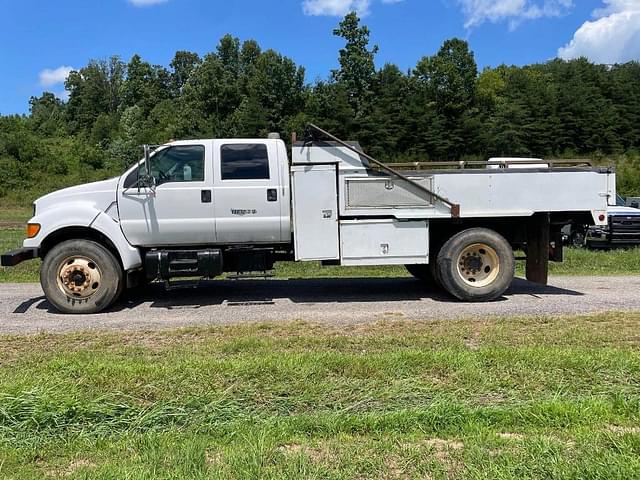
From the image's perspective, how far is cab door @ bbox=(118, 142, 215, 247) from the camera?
27.8 feet

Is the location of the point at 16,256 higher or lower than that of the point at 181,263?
higher

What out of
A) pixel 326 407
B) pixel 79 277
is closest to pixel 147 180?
pixel 79 277

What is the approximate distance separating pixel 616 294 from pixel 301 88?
2799 inches

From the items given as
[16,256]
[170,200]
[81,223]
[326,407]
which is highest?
[170,200]

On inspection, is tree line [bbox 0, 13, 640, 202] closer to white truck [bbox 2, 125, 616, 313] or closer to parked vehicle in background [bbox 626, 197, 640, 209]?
parked vehicle in background [bbox 626, 197, 640, 209]

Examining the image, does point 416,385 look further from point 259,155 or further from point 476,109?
point 476,109

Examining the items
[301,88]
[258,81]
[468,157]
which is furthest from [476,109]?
[258,81]

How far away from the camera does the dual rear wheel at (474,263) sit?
8875 mm

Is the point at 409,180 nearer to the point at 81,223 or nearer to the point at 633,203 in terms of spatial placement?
the point at 81,223

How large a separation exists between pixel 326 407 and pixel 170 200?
4.99 m

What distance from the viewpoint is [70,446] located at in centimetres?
372

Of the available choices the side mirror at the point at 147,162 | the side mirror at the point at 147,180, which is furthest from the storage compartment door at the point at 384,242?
the side mirror at the point at 147,162

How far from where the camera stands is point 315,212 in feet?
28.3

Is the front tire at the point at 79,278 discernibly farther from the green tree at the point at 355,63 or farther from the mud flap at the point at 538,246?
the green tree at the point at 355,63
